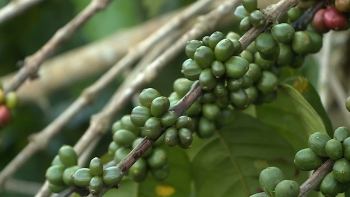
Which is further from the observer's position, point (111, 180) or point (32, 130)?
point (32, 130)

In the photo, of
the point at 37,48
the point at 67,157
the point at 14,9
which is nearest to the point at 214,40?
the point at 67,157

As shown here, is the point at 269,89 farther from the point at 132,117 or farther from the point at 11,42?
the point at 11,42

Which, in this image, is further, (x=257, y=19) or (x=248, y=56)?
(x=248, y=56)

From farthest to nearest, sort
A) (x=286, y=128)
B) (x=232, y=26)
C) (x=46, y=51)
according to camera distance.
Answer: (x=232, y=26)
(x=46, y=51)
(x=286, y=128)

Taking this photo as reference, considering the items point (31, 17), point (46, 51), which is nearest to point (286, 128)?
point (46, 51)

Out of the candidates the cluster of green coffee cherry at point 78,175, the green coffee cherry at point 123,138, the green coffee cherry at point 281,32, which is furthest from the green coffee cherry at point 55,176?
the green coffee cherry at point 281,32

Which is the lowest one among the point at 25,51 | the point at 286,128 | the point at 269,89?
the point at 286,128

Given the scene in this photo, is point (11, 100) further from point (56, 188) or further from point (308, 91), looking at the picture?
point (308, 91)

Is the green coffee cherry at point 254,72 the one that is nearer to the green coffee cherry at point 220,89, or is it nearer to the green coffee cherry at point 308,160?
the green coffee cherry at point 220,89
